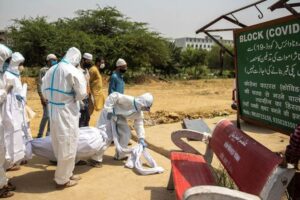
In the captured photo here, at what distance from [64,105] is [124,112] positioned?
164 cm

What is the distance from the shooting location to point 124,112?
6168 millimetres

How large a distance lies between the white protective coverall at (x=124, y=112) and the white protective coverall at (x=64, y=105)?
1.38 metres

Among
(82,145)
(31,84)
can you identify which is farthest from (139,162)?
(31,84)

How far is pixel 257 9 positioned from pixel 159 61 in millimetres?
26416

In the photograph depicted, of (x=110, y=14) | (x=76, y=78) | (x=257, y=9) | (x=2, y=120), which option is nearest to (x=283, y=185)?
(x=257, y=9)

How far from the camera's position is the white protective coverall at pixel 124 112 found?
6.00 metres

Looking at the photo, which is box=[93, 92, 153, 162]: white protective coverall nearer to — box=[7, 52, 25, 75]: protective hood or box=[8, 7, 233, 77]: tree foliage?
box=[7, 52, 25, 75]: protective hood

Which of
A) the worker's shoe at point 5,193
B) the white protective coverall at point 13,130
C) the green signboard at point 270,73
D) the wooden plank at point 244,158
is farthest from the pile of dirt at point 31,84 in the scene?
the wooden plank at point 244,158

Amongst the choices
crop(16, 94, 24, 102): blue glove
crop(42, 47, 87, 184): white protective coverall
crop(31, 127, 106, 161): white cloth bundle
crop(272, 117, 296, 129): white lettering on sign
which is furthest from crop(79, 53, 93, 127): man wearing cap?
crop(272, 117, 296, 129): white lettering on sign

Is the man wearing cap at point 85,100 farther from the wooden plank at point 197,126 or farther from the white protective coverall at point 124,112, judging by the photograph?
the wooden plank at point 197,126

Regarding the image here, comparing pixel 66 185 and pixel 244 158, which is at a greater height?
pixel 244 158

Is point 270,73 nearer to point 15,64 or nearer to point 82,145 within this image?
point 82,145

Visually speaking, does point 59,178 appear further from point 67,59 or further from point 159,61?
point 159,61

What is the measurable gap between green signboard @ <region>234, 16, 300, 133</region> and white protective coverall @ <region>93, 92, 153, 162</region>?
1800mm
